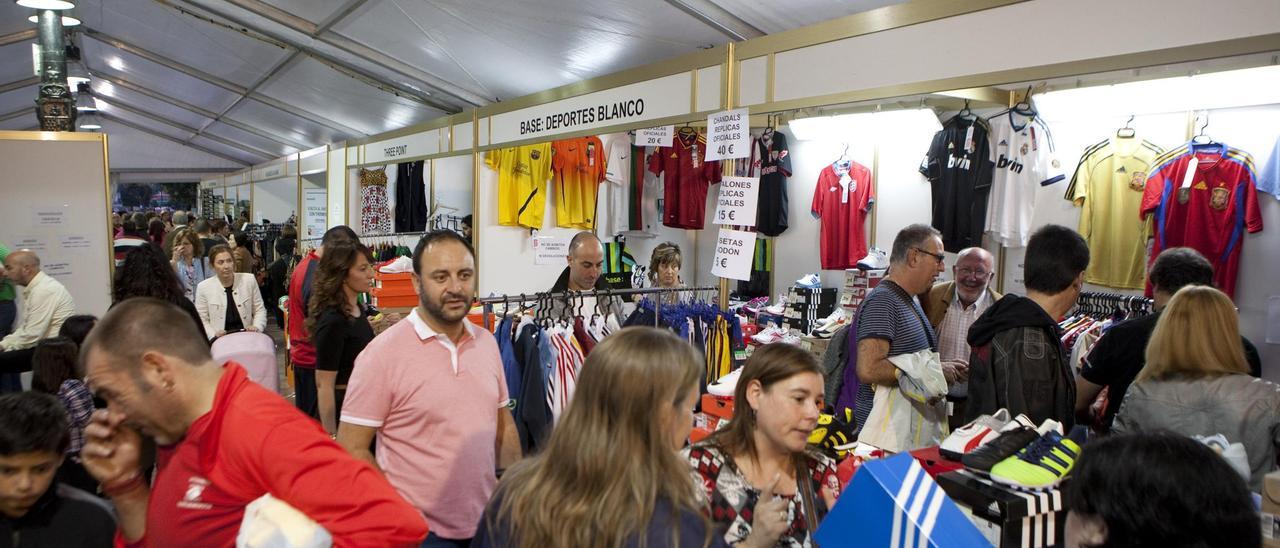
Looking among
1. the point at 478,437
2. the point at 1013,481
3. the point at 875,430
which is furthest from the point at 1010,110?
the point at 478,437

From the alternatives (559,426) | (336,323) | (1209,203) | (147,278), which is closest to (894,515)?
(559,426)

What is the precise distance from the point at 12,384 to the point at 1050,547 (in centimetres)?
533

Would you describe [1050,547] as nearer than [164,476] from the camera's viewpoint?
No

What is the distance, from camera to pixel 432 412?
7.06ft

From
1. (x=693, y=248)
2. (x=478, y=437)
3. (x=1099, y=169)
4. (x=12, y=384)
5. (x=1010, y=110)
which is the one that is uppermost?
(x=1010, y=110)

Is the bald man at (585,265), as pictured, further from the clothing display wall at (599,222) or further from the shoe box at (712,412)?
the clothing display wall at (599,222)

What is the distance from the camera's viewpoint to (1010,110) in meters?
5.24

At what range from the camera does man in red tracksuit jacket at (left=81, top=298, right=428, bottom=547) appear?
130 cm

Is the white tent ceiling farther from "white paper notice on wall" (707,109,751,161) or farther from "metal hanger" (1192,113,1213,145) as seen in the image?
"metal hanger" (1192,113,1213,145)

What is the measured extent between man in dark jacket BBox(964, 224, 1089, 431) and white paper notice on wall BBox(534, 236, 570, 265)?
15.5 ft

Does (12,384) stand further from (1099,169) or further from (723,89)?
(1099,169)

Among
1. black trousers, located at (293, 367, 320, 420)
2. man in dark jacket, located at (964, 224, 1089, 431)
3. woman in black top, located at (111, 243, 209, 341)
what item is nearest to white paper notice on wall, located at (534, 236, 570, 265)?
black trousers, located at (293, 367, 320, 420)

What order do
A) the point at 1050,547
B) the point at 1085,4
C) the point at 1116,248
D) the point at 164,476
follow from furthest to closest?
the point at 1116,248
the point at 1085,4
the point at 1050,547
the point at 164,476

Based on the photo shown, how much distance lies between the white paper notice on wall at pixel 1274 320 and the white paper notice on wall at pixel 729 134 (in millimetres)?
3394
